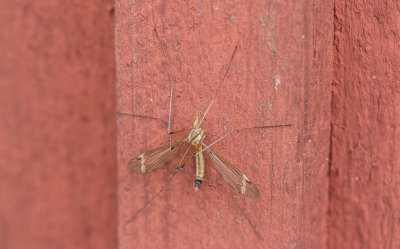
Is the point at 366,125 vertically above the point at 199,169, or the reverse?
the point at 366,125

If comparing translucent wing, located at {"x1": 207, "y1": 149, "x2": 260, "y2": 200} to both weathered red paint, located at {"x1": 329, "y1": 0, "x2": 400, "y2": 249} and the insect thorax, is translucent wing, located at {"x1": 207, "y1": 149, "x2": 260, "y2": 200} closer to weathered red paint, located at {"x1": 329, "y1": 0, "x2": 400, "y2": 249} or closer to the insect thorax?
the insect thorax

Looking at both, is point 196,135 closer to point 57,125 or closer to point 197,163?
point 197,163

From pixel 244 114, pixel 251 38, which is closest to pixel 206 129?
pixel 244 114

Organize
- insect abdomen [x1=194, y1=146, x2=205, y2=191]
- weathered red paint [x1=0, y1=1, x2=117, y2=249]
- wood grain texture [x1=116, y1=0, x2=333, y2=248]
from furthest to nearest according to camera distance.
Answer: weathered red paint [x1=0, y1=1, x2=117, y2=249], insect abdomen [x1=194, y1=146, x2=205, y2=191], wood grain texture [x1=116, y1=0, x2=333, y2=248]

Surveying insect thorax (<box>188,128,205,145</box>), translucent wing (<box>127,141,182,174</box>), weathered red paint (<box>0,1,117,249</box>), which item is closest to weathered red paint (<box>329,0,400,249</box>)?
insect thorax (<box>188,128,205,145</box>)

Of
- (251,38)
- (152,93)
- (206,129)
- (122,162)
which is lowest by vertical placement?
(122,162)

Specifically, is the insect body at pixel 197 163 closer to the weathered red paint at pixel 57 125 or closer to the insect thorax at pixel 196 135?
the insect thorax at pixel 196 135

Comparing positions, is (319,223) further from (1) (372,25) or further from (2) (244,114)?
(1) (372,25)

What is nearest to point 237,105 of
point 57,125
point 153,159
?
point 153,159
